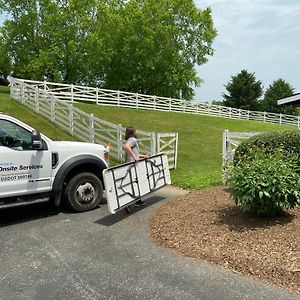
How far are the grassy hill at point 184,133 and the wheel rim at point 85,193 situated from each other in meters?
2.89

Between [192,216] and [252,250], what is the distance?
171cm

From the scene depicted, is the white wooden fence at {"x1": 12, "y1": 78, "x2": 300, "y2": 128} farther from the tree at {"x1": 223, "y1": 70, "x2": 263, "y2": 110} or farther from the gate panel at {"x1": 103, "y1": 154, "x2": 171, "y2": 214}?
the tree at {"x1": 223, "y1": 70, "x2": 263, "y2": 110}

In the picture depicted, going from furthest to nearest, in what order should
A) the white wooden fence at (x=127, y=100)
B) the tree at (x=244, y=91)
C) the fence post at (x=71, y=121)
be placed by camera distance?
the tree at (x=244, y=91), the white wooden fence at (x=127, y=100), the fence post at (x=71, y=121)

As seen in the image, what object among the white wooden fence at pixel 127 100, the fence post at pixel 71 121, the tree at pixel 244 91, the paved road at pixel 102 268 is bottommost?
the paved road at pixel 102 268

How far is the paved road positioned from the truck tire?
676 mm

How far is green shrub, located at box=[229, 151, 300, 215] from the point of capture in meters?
5.75

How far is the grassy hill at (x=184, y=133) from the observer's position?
11.1 metres

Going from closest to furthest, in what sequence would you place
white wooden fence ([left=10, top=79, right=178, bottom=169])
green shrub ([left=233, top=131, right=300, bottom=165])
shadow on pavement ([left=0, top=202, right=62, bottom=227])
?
1. shadow on pavement ([left=0, top=202, right=62, bottom=227])
2. green shrub ([left=233, top=131, right=300, bottom=165])
3. white wooden fence ([left=10, top=79, right=178, bottom=169])

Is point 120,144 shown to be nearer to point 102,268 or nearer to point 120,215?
point 120,215

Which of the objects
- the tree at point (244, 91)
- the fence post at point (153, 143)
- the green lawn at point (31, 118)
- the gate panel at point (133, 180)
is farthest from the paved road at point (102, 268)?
the tree at point (244, 91)

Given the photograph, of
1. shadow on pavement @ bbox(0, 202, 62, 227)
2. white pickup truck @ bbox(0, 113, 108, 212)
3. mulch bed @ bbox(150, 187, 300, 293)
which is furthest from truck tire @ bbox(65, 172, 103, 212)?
mulch bed @ bbox(150, 187, 300, 293)

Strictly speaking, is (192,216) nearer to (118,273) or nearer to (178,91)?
(118,273)

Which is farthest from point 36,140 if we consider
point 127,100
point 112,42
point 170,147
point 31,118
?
point 112,42

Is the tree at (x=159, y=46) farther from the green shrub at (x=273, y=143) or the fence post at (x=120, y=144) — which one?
the green shrub at (x=273, y=143)
